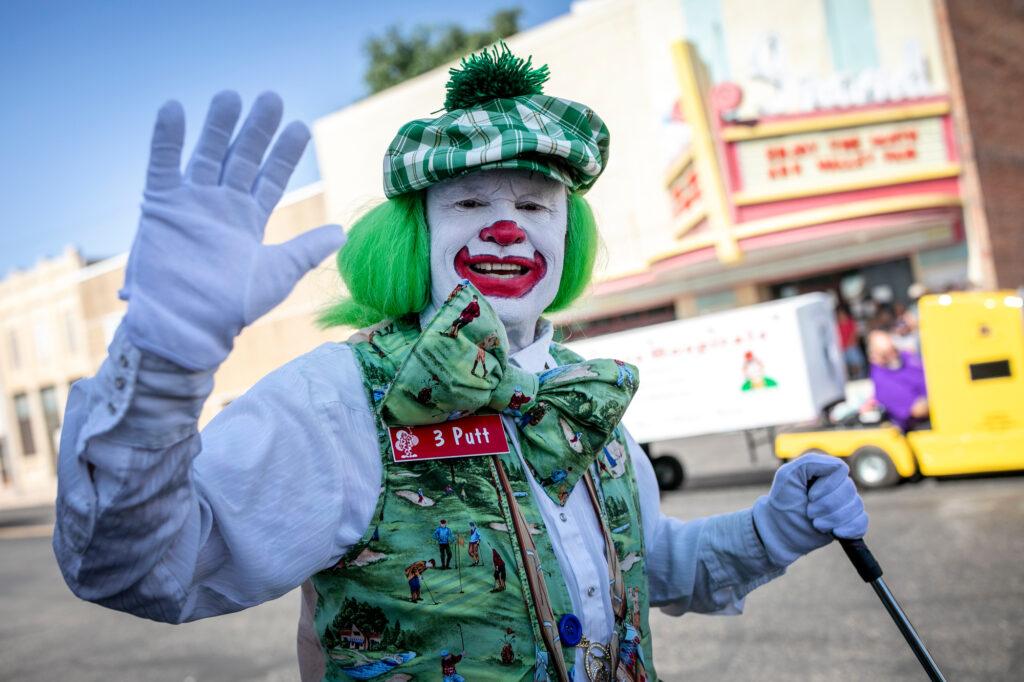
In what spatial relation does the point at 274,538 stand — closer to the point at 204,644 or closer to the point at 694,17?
the point at 204,644

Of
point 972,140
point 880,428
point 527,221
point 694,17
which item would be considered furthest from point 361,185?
point 527,221

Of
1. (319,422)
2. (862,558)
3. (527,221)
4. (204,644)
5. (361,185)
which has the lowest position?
(204,644)

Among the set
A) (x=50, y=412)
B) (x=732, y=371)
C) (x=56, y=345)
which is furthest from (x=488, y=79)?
(x=50, y=412)

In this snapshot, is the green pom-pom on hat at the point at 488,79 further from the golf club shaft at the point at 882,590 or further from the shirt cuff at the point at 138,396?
the golf club shaft at the point at 882,590

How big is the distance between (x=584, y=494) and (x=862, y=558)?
0.67 m

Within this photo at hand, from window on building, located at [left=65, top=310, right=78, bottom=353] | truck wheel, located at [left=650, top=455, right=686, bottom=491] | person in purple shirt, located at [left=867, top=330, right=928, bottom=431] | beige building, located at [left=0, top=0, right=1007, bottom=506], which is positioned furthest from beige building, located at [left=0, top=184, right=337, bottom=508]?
person in purple shirt, located at [left=867, top=330, right=928, bottom=431]

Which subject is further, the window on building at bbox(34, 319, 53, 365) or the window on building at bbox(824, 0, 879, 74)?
the window on building at bbox(34, 319, 53, 365)

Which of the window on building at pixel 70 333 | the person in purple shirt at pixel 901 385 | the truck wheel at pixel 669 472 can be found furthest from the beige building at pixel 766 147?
the window on building at pixel 70 333

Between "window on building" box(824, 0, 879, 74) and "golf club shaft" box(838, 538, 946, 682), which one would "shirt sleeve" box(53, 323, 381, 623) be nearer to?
"golf club shaft" box(838, 538, 946, 682)

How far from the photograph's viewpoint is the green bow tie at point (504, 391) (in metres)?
1.39

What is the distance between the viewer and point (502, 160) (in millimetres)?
1581

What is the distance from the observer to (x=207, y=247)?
997 mm

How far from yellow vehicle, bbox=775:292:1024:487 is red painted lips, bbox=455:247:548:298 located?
23.2 feet

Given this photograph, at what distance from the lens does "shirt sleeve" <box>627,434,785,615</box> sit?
188 centimetres
